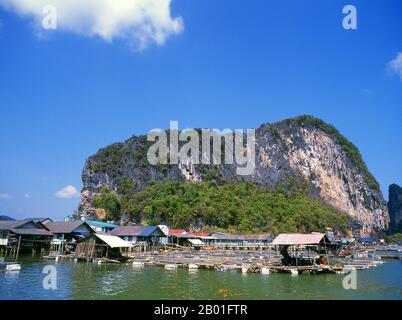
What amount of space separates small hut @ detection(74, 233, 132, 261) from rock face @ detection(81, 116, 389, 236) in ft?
229

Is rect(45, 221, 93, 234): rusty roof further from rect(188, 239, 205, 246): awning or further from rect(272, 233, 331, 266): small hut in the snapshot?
rect(272, 233, 331, 266): small hut

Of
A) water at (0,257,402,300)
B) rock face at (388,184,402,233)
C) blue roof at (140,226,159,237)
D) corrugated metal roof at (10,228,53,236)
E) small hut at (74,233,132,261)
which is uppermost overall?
rock face at (388,184,402,233)

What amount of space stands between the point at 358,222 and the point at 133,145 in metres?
87.1

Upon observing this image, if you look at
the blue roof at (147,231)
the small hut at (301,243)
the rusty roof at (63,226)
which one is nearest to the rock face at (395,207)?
the blue roof at (147,231)

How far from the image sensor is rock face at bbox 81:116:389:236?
383ft

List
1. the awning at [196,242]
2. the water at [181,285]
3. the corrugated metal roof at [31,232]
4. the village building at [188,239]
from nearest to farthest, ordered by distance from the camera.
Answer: the water at [181,285]
the corrugated metal roof at [31,232]
the village building at [188,239]
the awning at [196,242]

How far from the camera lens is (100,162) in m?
119

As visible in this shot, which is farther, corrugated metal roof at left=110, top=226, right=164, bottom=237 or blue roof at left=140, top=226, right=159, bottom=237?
corrugated metal roof at left=110, top=226, right=164, bottom=237

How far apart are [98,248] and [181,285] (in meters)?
18.9

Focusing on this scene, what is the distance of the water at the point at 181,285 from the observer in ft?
73.6

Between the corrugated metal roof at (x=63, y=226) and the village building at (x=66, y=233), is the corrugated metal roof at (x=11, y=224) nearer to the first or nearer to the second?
the corrugated metal roof at (x=63, y=226)

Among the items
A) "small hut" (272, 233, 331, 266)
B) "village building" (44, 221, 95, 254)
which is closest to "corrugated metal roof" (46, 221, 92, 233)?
"village building" (44, 221, 95, 254)

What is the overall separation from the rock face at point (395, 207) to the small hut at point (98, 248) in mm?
151787
